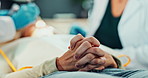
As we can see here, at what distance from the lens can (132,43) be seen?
112cm

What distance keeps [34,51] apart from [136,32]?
0.47 metres

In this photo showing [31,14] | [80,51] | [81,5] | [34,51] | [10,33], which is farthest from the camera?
[81,5]

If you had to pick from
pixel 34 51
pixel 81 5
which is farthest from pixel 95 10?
pixel 81 5

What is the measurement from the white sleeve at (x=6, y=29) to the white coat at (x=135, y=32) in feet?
1.57

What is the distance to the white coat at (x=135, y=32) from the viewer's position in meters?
1.03

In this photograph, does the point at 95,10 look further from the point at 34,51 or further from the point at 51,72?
the point at 51,72

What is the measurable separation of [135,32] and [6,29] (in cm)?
55

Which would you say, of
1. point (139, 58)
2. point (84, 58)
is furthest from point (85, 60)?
point (139, 58)

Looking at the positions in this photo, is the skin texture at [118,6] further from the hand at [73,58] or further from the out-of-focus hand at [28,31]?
the hand at [73,58]

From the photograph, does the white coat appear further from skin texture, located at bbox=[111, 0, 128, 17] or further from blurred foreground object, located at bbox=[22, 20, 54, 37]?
blurred foreground object, located at bbox=[22, 20, 54, 37]

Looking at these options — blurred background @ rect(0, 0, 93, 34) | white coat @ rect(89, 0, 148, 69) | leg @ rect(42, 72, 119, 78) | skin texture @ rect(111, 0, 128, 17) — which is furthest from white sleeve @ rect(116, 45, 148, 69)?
blurred background @ rect(0, 0, 93, 34)

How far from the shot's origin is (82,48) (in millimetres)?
638

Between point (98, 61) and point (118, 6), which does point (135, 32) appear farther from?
point (98, 61)

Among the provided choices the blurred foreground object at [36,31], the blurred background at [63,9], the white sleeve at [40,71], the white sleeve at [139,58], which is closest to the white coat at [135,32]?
the white sleeve at [139,58]
